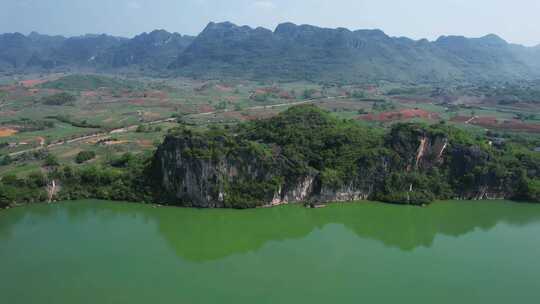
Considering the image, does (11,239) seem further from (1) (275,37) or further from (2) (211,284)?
(1) (275,37)

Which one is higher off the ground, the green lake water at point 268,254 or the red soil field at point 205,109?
the red soil field at point 205,109

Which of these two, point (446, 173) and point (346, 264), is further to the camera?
point (446, 173)

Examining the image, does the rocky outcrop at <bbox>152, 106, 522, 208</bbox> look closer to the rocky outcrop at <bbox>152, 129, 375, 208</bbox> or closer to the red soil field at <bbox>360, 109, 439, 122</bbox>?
the rocky outcrop at <bbox>152, 129, 375, 208</bbox>

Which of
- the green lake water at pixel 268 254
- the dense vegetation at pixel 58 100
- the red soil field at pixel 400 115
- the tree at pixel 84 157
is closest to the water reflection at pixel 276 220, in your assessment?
the green lake water at pixel 268 254

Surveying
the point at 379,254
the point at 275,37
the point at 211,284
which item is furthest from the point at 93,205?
the point at 275,37

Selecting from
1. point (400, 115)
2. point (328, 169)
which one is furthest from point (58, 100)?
point (328, 169)

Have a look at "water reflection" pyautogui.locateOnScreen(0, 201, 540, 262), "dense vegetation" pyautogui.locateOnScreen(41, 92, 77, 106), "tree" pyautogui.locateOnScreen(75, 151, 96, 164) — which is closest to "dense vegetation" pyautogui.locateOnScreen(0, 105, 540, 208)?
"water reflection" pyautogui.locateOnScreen(0, 201, 540, 262)

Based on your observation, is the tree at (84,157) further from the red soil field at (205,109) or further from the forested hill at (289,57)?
the forested hill at (289,57)
